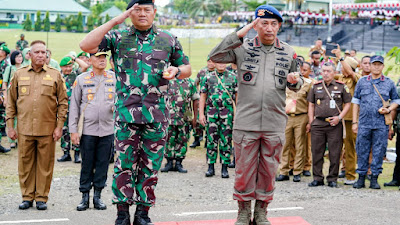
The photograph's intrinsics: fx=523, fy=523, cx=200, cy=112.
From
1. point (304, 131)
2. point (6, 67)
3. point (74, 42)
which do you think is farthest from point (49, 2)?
point (304, 131)

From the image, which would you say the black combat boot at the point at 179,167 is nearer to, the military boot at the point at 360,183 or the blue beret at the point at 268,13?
the military boot at the point at 360,183

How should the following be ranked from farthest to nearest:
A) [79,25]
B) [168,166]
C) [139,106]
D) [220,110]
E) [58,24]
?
1. [79,25]
2. [58,24]
3. [168,166]
4. [220,110]
5. [139,106]

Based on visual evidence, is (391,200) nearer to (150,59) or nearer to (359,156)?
(359,156)

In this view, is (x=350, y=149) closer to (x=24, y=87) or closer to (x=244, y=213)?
(x=244, y=213)

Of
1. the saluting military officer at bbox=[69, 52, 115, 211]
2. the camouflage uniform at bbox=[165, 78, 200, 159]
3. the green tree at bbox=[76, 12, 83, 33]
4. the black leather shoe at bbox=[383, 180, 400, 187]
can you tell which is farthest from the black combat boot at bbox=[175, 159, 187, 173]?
the green tree at bbox=[76, 12, 83, 33]

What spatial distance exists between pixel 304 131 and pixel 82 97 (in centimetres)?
410

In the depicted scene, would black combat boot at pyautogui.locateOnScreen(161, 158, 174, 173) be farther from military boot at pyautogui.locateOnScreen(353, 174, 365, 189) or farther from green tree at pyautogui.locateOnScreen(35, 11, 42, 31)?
green tree at pyautogui.locateOnScreen(35, 11, 42, 31)

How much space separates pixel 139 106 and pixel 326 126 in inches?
184

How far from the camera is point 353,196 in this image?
778 centimetres

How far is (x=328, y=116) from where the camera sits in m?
8.35

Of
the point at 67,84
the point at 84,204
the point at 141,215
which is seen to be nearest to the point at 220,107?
the point at 67,84

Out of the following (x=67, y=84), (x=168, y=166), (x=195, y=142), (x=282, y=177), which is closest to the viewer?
(x=282, y=177)

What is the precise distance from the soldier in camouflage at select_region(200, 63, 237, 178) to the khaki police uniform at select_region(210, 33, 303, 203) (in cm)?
374

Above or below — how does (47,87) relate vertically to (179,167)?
above
